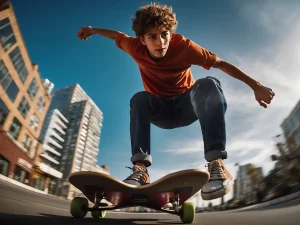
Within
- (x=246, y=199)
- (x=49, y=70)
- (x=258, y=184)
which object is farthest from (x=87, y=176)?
(x=258, y=184)

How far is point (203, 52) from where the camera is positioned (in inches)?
60.1

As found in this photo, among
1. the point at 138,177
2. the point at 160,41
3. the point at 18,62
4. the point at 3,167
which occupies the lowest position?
the point at 138,177

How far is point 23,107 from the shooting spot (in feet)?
6.16

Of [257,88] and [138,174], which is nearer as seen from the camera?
[138,174]

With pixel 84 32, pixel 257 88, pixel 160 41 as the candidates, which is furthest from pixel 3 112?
pixel 257 88

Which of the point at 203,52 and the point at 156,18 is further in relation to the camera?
the point at 156,18

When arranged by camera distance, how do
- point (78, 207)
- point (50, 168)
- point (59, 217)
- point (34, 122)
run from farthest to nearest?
point (50, 168) < point (34, 122) < point (78, 207) < point (59, 217)

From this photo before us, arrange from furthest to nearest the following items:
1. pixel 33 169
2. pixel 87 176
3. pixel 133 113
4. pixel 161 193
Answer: pixel 33 169
pixel 133 113
pixel 161 193
pixel 87 176

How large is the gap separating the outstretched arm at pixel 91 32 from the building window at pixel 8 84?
83 cm

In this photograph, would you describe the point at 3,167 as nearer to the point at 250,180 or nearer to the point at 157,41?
the point at 157,41

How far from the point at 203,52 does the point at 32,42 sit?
4.93ft

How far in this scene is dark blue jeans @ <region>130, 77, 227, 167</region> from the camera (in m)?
1.20

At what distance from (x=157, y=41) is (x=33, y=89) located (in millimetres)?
1451

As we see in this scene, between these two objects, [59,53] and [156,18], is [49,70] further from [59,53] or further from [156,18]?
[156,18]
